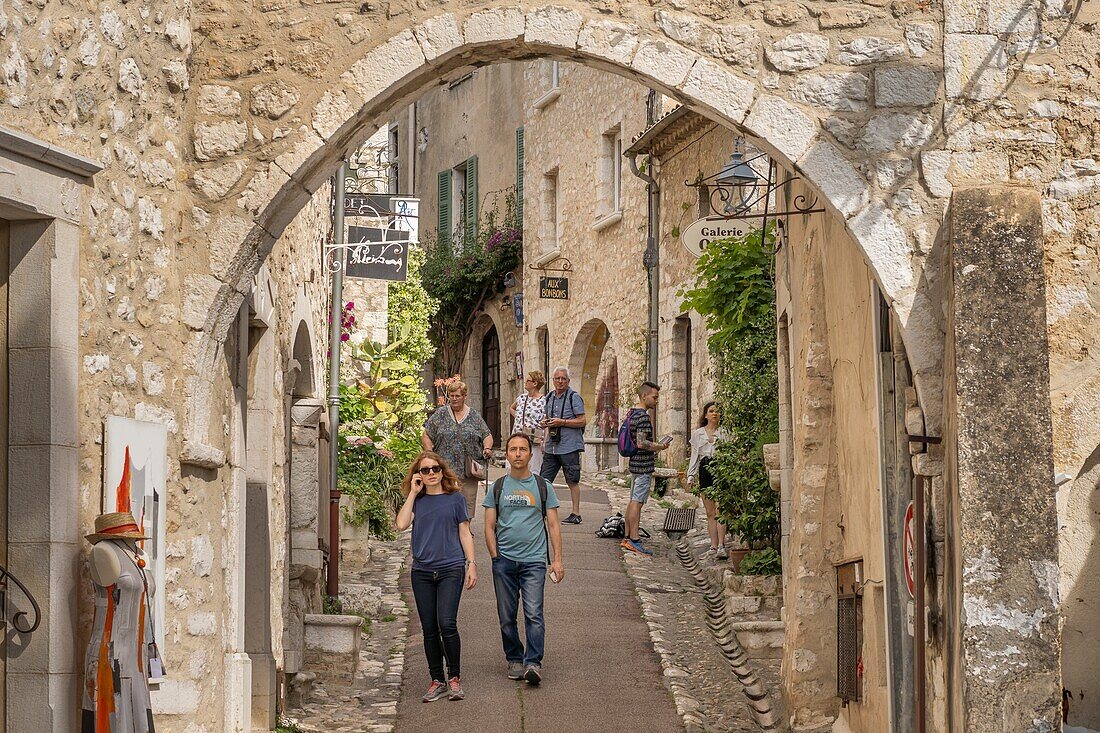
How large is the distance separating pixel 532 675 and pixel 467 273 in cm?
1517

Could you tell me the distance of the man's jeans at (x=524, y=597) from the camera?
8211mm

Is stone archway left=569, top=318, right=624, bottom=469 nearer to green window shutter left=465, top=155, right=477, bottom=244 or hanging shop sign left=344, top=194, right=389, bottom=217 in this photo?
green window shutter left=465, top=155, right=477, bottom=244

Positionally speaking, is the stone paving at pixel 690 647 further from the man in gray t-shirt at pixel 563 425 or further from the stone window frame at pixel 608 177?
the stone window frame at pixel 608 177

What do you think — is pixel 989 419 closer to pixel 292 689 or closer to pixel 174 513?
pixel 174 513

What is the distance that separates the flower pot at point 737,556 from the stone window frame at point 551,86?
1072cm

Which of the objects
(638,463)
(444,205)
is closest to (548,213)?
(444,205)

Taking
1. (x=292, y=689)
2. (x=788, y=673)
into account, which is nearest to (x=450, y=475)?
(x=292, y=689)

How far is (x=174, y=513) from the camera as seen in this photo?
5535 millimetres

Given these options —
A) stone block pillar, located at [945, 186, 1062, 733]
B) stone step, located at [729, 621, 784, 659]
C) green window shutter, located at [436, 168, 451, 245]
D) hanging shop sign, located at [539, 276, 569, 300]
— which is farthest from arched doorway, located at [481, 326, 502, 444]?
stone block pillar, located at [945, 186, 1062, 733]

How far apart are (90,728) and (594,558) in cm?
728

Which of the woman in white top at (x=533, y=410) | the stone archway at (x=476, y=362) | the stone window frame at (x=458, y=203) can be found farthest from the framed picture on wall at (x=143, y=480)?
the stone window frame at (x=458, y=203)

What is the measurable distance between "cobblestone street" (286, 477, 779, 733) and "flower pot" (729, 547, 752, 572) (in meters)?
0.34

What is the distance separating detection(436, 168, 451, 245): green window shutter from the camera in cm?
2495

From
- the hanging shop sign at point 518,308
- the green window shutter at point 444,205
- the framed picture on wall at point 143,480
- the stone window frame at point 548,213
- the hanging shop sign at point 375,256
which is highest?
the green window shutter at point 444,205
